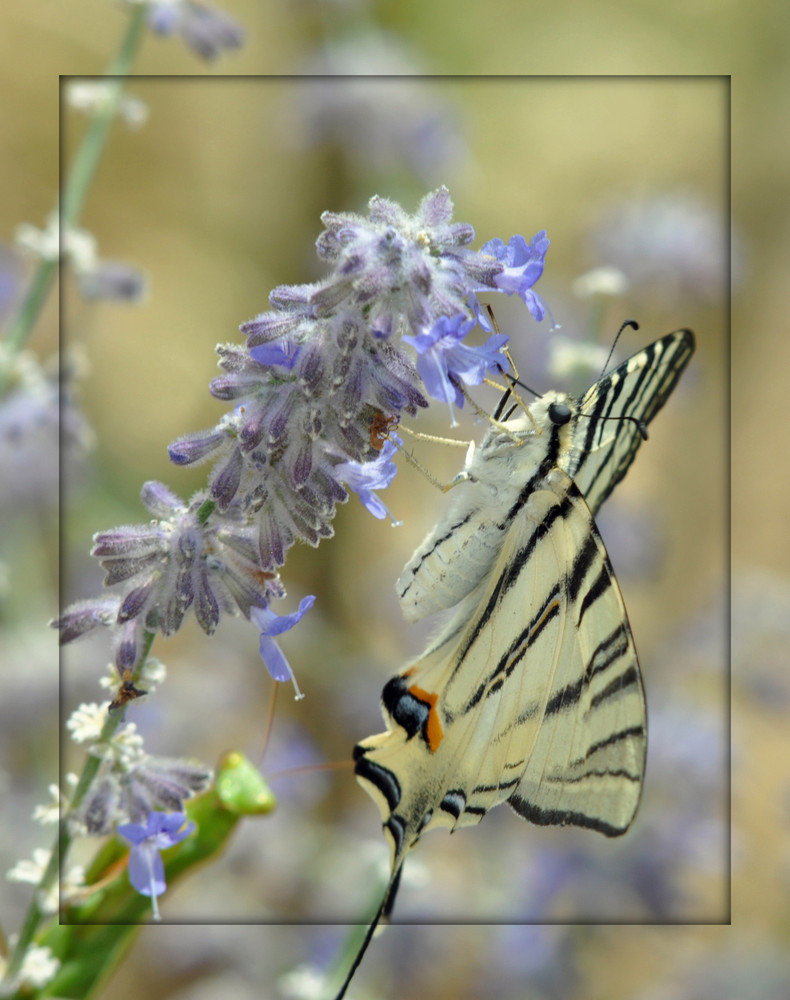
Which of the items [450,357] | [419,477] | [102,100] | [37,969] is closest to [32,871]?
[37,969]

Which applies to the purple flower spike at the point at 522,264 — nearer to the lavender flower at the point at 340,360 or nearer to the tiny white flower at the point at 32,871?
the lavender flower at the point at 340,360

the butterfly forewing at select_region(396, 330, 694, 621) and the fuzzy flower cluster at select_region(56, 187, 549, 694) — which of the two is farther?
the butterfly forewing at select_region(396, 330, 694, 621)

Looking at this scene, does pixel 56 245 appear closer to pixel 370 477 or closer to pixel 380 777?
pixel 370 477

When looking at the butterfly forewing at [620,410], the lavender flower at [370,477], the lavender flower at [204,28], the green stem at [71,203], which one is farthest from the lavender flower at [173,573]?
the lavender flower at [204,28]

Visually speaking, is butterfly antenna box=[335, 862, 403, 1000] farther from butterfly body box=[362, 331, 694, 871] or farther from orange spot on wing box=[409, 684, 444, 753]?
orange spot on wing box=[409, 684, 444, 753]

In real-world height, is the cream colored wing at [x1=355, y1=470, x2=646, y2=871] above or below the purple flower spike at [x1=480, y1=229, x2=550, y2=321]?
below

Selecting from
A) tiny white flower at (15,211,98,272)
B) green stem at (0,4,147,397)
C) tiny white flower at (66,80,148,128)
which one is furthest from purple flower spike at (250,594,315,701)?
tiny white flower at (66,80,148,128)

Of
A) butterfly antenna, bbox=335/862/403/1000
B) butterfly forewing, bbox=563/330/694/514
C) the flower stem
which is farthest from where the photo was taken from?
butterfly forewing, bbox=563/330/694/514
